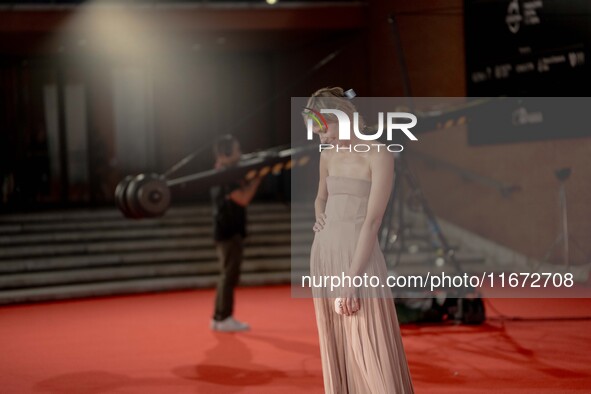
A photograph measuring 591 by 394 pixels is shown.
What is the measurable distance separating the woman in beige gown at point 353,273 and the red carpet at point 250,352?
63.3 inches

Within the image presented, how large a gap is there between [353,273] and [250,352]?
132 inches

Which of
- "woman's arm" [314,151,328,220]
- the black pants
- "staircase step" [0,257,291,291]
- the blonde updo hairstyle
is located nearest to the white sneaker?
the black pants

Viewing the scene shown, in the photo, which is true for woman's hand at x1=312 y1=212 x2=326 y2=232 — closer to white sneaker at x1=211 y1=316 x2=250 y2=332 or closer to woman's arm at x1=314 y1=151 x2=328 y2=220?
woman's arm at x1=314 y1=151 x2=328 y2=220

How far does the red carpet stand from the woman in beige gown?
5.28ft

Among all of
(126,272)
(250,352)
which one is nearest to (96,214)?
(126,272)

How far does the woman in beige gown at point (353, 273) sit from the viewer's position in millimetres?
3615

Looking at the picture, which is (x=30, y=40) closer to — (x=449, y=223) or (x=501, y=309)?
(x=449, y=223)

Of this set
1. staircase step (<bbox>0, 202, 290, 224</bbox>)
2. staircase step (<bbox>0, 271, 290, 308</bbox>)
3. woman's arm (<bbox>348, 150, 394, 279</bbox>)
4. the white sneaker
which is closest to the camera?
woman's arm (<bbox>348, 150, 394, 279</bbox>)

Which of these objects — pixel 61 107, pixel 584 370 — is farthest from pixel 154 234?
pixel 584 370

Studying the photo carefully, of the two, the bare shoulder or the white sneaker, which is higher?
the bare shoulder

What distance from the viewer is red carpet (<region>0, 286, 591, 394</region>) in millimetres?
5617

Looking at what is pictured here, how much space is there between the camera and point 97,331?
8055mm

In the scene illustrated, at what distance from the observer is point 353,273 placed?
3598mm

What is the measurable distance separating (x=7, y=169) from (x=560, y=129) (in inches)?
368
